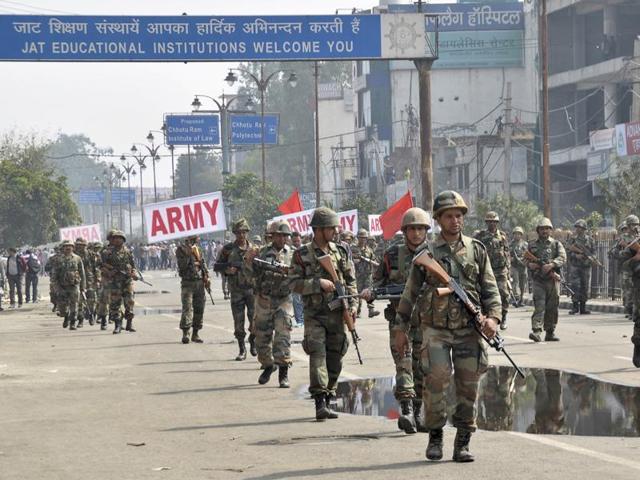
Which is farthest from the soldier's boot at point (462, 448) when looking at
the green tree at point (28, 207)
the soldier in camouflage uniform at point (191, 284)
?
the green tree at point (28, 207)

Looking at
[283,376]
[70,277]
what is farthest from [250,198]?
[283,376]

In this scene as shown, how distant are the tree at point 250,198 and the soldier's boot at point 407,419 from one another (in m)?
58.7

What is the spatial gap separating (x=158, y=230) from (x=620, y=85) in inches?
1514

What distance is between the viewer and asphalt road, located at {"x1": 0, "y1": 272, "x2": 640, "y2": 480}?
319 inches

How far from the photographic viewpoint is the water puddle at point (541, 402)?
32.6ft

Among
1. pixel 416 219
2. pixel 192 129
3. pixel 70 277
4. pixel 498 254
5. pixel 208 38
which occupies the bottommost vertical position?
pixel 70 277

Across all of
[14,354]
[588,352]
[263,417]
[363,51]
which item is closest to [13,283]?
[363,51]

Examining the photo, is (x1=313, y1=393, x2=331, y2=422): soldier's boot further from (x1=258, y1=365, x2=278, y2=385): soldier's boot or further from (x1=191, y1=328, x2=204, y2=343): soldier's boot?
(x1=191, y1=328, x2=204, y2=343): soldier's boot

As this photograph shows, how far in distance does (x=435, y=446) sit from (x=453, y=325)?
2.57 ft

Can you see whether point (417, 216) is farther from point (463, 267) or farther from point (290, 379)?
point (290, 379)

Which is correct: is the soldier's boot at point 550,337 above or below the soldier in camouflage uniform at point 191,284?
below

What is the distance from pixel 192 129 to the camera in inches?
2805

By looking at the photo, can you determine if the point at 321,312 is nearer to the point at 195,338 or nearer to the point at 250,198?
the point at 195,338

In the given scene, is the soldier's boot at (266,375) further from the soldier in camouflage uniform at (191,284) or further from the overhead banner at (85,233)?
the overhead banner at (85,233)
